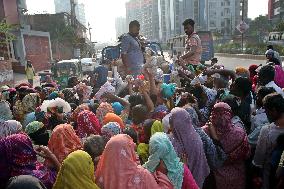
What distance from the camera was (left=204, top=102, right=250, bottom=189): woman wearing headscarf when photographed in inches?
140

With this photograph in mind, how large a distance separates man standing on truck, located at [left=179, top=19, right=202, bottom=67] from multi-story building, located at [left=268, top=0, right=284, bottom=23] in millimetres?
73066

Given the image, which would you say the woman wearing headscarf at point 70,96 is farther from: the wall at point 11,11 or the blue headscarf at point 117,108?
the wall at point 11,11

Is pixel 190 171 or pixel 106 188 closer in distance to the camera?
pixel 106 188

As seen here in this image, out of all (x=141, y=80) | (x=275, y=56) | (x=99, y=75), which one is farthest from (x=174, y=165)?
(x=275, y=56)

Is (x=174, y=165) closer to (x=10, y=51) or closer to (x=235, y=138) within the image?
(x=235, y=138)

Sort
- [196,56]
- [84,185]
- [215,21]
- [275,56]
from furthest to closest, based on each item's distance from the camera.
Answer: [215,21] < [275,56] < [196,56] < [84,185]

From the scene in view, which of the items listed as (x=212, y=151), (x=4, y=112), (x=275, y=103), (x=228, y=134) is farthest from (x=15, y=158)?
(x=4, y=112)

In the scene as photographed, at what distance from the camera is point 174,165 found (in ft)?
9.81

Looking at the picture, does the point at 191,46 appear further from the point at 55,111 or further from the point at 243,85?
the point at 55,111

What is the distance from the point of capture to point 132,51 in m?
6.64

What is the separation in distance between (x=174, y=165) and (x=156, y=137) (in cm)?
28

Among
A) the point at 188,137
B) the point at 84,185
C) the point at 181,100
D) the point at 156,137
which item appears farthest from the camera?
the point at 181,100

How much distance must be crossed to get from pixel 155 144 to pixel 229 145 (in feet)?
3.20

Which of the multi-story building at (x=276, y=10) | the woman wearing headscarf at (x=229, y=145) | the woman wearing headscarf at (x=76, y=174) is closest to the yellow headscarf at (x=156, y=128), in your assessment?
the woman wearing headscarf at (x=229, y=145)
